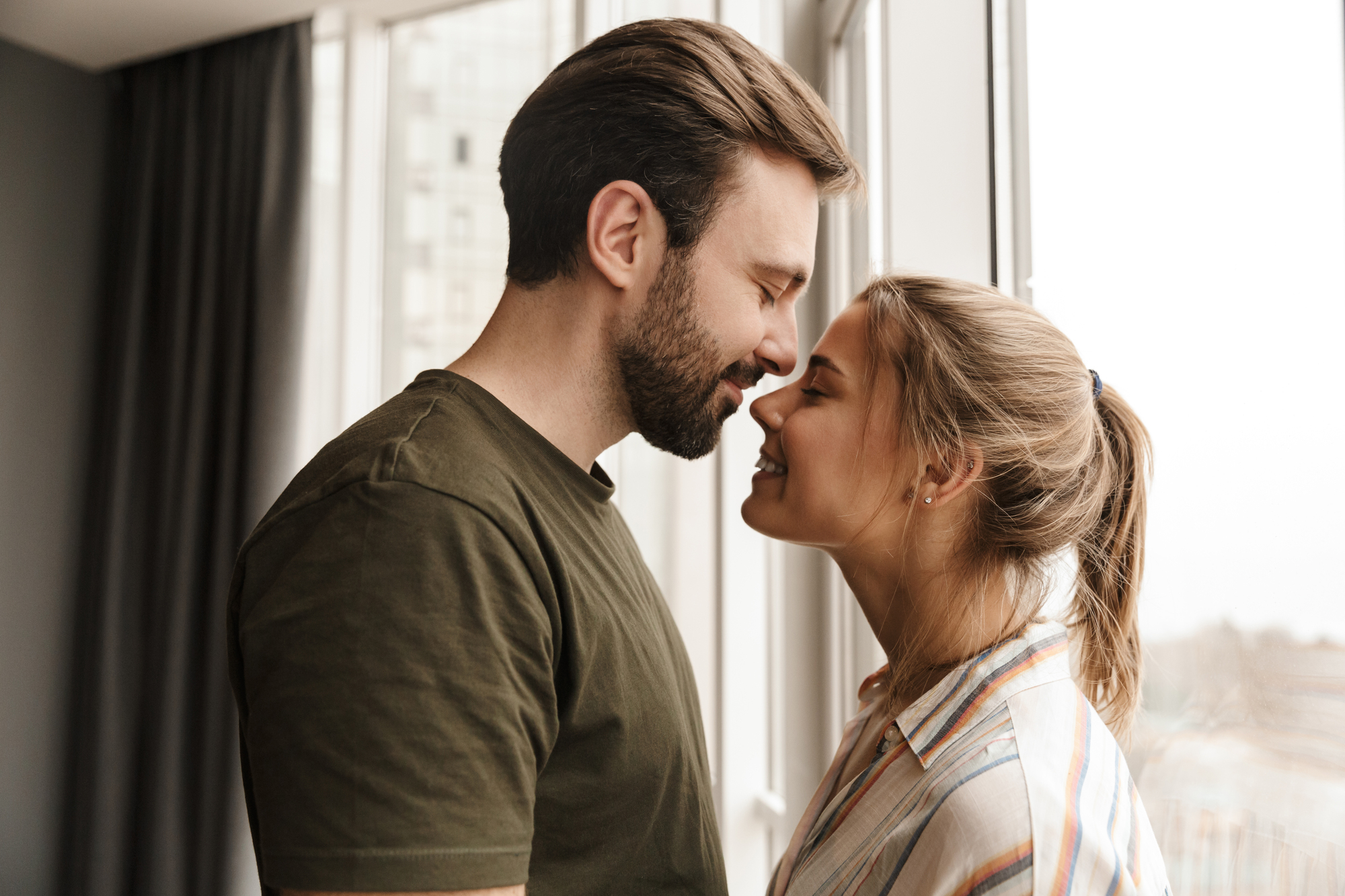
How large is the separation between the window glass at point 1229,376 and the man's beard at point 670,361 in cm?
48

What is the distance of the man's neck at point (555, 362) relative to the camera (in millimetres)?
921

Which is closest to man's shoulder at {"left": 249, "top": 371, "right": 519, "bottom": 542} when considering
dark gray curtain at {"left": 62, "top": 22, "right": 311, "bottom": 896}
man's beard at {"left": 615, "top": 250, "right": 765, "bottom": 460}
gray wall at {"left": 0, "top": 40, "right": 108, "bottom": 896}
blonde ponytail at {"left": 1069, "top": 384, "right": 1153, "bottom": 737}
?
man's beard at {"left": 615, "top": 250, "right": 765, "bottom": 460}

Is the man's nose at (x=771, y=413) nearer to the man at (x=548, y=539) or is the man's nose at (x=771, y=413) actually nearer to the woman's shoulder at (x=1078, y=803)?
the man at (x=548, y=539)

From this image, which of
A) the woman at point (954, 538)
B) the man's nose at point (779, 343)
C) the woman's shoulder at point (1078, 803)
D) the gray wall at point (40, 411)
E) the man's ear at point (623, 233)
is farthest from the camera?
the gray wall at point (40, 411)

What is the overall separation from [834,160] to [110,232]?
3.11 meters

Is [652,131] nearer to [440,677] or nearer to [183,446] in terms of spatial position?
[440,677]

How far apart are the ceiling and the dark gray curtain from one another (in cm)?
8

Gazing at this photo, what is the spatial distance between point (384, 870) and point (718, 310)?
63 cm

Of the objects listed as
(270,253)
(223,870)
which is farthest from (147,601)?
(270,253)

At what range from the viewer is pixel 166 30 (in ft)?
9.72

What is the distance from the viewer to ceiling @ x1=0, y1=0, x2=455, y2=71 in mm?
2787

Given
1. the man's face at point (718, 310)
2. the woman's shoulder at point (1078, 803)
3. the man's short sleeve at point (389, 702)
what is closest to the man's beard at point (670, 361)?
the man's face at point (718, 310)

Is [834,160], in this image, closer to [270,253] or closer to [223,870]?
[270,253]

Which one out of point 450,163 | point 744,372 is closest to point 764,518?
point 744,372
